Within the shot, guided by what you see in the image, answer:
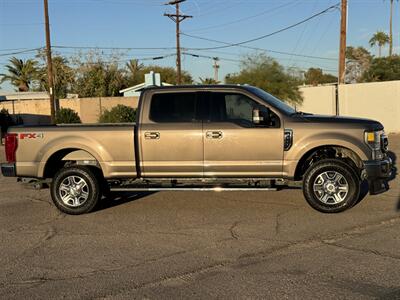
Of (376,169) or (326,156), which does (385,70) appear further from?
(376,169)

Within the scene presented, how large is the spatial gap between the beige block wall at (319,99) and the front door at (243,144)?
58.5 feet

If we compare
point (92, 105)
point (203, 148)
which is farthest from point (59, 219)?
point (92, 105)

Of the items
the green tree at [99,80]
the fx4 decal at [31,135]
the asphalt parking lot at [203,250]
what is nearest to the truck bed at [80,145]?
the fx4 decal at [31,135]

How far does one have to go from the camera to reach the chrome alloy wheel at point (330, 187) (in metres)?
7.53

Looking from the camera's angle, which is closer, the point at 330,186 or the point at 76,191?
the point at 330,186

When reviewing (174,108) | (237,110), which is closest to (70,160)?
(174,108)

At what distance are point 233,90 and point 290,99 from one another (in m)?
20.4

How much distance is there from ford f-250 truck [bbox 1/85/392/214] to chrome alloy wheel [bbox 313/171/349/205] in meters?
0.02

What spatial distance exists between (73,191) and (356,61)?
3297 inches

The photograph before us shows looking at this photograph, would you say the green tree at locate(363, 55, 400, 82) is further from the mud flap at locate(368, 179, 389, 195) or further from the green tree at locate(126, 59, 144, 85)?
the mud flap at locate(368, 179, 389, 195)

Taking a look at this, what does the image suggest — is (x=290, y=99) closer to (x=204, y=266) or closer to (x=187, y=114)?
(x=187, y=114)

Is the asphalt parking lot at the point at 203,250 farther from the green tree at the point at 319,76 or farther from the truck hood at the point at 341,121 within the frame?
the green tree at the point at 319,76

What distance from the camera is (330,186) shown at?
7.54 metres

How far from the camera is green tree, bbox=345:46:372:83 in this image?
80188mm
